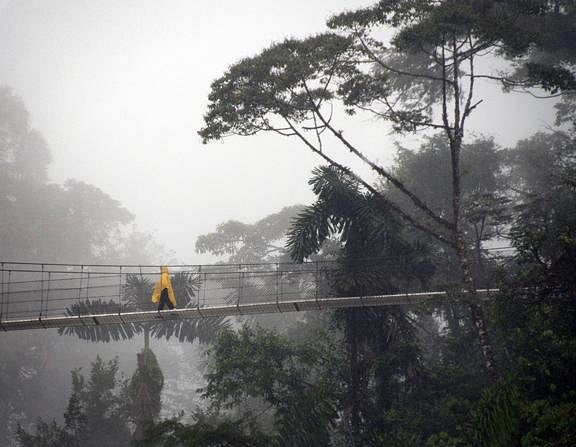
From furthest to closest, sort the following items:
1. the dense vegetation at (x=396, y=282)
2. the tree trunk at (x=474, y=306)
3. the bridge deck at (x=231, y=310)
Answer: the bridge deck at (x=231, y=310)
the tree trunk at (x=474, y=306)
the dense vegetation at (x=396, y=282)

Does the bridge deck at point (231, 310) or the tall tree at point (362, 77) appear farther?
the bridge deck at point (231, 310)

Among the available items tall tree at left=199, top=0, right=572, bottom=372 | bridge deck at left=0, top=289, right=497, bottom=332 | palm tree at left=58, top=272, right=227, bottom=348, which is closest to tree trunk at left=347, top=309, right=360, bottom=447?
bridge deck at left=0, top=289, right=497, bottom=332

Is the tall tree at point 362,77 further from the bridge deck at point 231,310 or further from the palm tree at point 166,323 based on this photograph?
the palm tree at point 166,323

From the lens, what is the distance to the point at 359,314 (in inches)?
360

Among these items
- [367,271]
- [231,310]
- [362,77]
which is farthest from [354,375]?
[362,77]

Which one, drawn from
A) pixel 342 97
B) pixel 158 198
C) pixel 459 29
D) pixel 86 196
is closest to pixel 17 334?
pixel 86 196

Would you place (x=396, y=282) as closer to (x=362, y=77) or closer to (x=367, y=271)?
(x=367, y=271)

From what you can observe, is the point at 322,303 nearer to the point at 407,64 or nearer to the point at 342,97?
the point at 342,97

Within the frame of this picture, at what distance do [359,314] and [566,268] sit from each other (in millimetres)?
4184

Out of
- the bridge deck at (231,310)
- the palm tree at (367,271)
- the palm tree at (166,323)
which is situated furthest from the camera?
the palm tree at (166,323)

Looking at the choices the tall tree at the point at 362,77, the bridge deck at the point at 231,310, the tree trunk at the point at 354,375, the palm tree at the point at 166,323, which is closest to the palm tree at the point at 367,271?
the tree trunk at the point at 354,375

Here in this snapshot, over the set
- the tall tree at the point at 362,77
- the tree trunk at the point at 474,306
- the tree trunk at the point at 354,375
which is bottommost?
the tree trunk at the point at 354,375

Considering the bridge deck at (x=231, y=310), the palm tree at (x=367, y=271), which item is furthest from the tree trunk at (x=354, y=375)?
the bridge deck at (x=231, y=310)

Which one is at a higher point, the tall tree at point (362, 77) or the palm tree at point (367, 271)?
the tall tree at point (362, 77)
